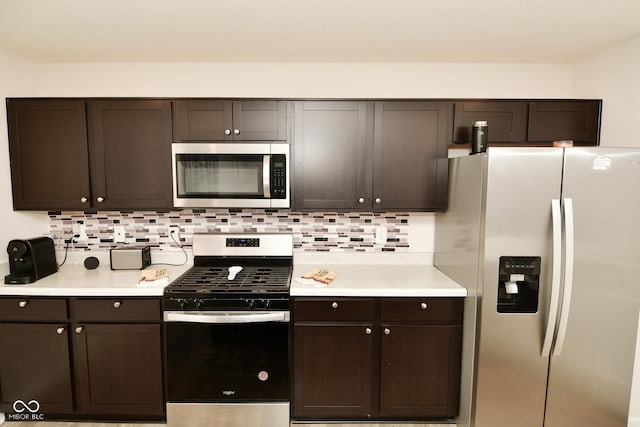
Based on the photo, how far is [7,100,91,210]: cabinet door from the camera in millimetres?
2168

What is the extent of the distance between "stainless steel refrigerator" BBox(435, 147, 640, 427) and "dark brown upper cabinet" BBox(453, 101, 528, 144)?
1.20ft

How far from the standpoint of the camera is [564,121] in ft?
7.14

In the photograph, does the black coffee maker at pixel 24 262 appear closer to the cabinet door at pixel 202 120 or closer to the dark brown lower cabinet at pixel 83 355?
the dark brown lower cabinet at pixel 83 355

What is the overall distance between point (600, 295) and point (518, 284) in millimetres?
429

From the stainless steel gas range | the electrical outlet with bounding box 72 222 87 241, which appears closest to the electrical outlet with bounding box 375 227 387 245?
the stainless steel gas range

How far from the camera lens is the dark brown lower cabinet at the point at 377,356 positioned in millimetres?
2016

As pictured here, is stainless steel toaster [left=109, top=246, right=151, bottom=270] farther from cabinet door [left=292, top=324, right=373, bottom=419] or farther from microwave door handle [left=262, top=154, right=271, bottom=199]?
cabinet door [left=292, top=324, right=373, bottom=419]

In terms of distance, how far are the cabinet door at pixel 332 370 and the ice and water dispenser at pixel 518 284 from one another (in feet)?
2.60

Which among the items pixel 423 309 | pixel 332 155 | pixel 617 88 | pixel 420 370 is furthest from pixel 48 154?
pixel 617 88

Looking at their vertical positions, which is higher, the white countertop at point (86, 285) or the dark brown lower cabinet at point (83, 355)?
the white countertop at point (86, 285)

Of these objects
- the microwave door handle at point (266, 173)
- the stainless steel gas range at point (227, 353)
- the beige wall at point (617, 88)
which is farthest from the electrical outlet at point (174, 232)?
the beige wall at point (617, 88)

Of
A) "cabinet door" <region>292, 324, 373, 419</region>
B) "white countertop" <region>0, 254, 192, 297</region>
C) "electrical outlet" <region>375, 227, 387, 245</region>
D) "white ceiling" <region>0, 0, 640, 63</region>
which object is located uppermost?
"white ceiling" <region>0, 0, 640, 63</region>

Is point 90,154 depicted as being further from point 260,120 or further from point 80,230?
point 260,120

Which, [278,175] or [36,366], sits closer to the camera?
[36,366]
